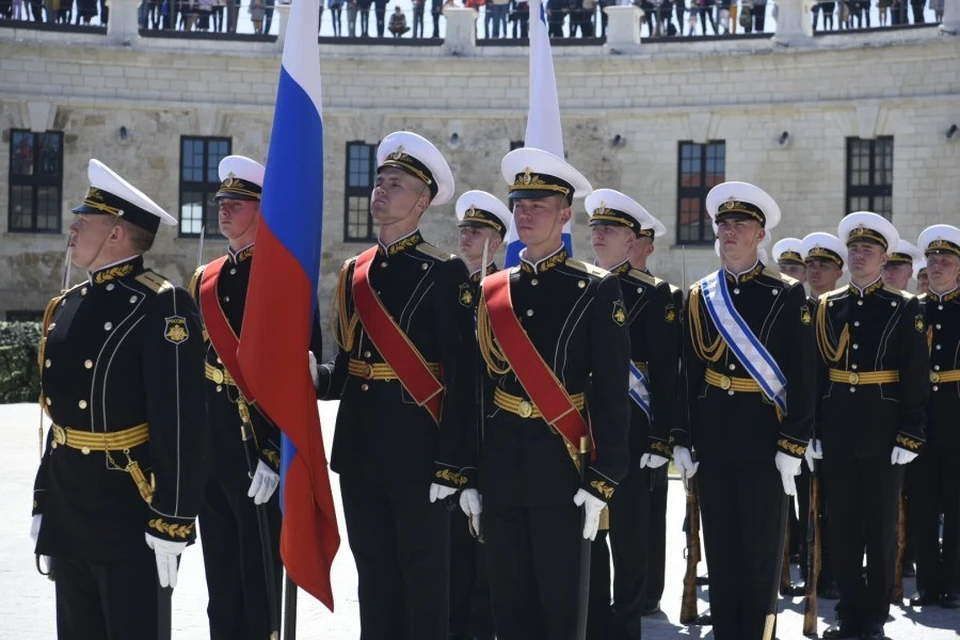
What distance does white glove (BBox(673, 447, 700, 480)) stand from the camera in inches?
269

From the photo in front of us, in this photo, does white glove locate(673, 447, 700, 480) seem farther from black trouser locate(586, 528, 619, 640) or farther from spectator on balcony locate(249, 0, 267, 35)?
spectator on balcony locate(249, 0, 267, 35)

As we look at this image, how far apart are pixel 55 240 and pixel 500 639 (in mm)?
23810

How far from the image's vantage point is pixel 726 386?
6754mm

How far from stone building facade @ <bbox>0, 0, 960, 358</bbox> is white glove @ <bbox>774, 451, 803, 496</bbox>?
65.2 ft

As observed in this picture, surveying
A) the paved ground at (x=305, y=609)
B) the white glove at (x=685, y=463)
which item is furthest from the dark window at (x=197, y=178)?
the white glove at (x=685, y=463)

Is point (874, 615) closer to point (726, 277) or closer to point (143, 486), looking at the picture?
point (726, 277)

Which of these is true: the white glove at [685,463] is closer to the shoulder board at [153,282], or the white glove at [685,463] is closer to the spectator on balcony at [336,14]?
the shoulder board at [153,282]

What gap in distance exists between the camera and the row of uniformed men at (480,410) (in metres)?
4.95

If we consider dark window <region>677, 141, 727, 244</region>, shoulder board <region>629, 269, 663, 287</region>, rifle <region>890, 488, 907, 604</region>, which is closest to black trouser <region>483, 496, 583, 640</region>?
shoulder board <region>629, 269, 663, 287</region>

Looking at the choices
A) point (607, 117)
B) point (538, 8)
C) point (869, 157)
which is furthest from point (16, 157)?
point (538, 8)

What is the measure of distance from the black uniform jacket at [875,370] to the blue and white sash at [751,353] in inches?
57.1

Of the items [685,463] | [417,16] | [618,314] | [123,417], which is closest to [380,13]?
[417,16]

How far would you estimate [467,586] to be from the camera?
7.48 m

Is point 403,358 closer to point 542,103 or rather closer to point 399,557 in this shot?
point 399,557
